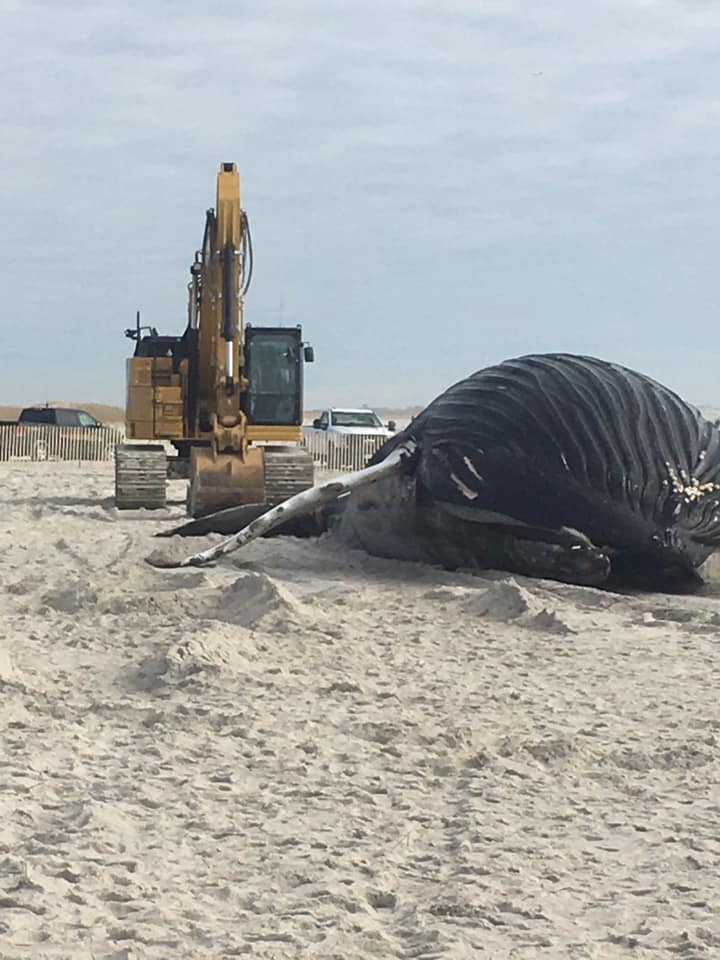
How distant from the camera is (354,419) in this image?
3161 cm

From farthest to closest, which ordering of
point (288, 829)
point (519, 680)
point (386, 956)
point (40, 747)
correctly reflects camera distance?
point (519, 680), point (40, 747), point (288, 829), point (386, 956)

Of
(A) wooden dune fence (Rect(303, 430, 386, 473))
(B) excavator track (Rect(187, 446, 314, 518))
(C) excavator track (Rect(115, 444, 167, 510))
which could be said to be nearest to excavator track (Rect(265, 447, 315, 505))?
(B) excavator track (Rect(187, 446, 314, 518))

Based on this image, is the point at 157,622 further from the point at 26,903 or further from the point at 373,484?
the point at 26,903

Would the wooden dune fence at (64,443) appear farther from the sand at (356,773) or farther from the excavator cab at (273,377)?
the sand at (356,773)

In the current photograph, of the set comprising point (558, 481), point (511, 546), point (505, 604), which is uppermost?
point (558, 481)

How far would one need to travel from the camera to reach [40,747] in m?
4.30

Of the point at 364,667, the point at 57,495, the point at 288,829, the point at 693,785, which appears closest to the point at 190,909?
the point at 288,829

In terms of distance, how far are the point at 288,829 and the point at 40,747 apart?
1098 mm

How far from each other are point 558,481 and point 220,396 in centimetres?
823

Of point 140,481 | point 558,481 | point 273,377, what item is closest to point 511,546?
point 558,481

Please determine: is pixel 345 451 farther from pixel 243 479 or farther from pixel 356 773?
pixel 356 773

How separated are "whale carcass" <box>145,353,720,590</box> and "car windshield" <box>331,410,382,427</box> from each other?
22.5m

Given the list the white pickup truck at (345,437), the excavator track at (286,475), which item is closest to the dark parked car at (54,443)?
the white pickup truck at (345,437)

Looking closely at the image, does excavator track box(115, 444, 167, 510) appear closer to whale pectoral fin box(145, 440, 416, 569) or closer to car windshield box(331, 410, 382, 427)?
whale pectoral fin box(145, 440, 416, 569)
